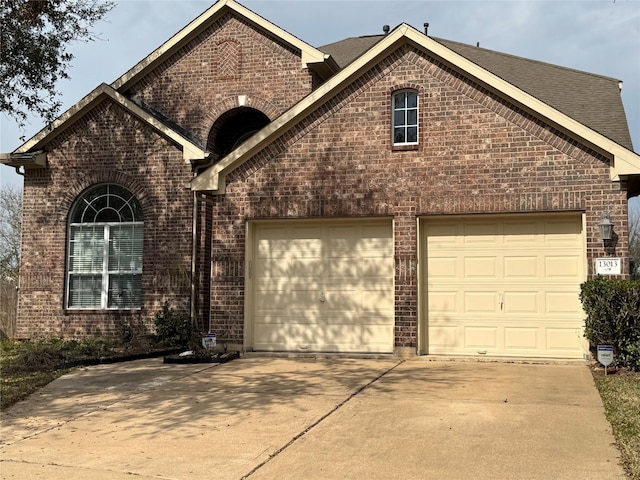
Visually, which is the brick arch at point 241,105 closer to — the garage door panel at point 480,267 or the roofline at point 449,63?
the roofline at point 449,63

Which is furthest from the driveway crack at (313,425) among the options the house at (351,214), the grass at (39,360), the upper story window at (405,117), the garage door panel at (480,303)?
the upper story window at (405,117)

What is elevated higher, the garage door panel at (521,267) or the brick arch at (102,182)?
the brick arch at (102,182)

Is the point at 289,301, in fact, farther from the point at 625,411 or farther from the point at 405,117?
the point at 625,411

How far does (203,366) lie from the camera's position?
38.0 ft

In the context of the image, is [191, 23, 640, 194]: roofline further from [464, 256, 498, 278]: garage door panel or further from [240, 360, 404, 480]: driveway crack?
[240, 360, 404, 480]: driveway crack

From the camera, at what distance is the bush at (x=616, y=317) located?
10375 millimetres

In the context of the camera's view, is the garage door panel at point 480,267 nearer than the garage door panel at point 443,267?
Yes

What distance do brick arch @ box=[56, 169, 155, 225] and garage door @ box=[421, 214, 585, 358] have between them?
22.0 feet

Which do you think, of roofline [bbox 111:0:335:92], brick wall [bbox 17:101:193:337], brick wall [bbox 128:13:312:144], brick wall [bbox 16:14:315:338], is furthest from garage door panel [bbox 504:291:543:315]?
roofline [bbox 111:0:335:92]

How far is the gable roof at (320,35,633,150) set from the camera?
597 inches

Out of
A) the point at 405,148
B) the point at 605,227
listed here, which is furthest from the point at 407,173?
the point at 605,227

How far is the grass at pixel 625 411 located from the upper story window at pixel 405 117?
542cm

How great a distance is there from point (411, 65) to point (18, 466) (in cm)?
961

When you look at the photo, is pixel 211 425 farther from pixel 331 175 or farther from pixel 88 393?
pixel 331 175
